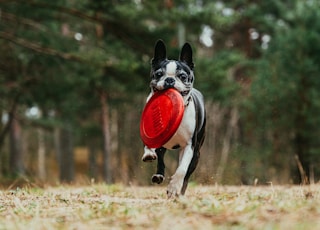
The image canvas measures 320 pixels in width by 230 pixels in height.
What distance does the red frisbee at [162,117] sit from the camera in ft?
19.9

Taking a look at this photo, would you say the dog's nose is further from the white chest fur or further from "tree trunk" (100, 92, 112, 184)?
"tree trunk" (100, 92, 112, 184)

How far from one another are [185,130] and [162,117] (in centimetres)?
28

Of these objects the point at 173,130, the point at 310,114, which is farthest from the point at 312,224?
the point at 310,114

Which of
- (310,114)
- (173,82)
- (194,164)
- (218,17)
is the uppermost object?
(218,17)

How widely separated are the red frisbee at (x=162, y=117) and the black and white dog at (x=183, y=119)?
0.09 metres

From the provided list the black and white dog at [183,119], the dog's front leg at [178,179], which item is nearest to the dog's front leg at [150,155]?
the black and white dog at [183,119]

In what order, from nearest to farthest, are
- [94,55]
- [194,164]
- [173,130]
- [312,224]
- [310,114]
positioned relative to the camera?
[312,224]
[173,130]
[194,164]
[94,55]
[310,114]

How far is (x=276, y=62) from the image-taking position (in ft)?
66.8

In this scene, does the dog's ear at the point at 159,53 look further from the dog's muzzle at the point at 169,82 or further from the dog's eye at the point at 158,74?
the dog's muzzle at the point at 169,82

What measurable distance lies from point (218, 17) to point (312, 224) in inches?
486

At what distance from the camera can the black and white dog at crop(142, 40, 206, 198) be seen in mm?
6164

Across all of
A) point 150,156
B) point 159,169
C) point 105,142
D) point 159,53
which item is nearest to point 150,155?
point 150,156

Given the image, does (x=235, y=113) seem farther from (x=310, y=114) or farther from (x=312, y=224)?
(x=312, y=224)

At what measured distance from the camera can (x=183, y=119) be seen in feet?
20.3
